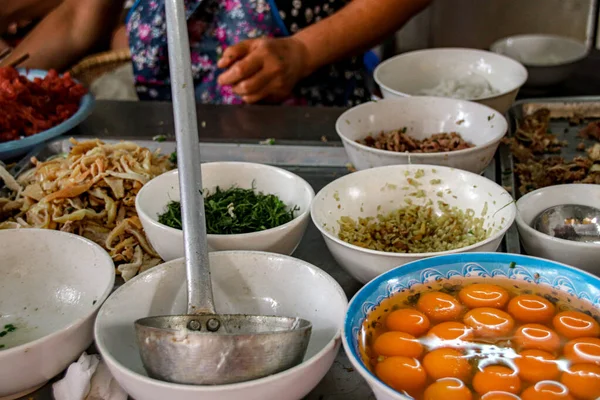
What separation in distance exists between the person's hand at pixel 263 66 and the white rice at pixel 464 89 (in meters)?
0.51

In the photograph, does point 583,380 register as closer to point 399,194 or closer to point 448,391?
point 448,391

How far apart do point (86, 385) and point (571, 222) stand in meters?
1.12

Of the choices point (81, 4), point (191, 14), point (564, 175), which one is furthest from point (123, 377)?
point (81, 4)

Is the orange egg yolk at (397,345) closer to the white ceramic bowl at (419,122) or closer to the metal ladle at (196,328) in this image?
the metal ladle at (196,328)

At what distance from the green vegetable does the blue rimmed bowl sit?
0.70 metres

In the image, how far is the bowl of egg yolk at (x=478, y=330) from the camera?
95 centimetres

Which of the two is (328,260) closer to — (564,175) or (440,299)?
(440,299)

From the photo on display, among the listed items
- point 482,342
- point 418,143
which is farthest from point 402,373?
point 418,143

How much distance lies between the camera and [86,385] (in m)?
1.08

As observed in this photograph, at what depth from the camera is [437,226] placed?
4.79ft

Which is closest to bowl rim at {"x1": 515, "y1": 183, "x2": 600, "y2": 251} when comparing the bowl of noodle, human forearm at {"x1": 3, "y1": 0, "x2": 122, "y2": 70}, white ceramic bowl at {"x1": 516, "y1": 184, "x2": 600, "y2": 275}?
white ceramic bowl at {"x1": 516, "y1": 184, "x2": 600, "y2": 275}

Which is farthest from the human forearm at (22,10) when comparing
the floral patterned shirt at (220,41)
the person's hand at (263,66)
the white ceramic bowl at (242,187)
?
the white ceramic bowl at (242,187)

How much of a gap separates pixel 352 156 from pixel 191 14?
125 centimetres

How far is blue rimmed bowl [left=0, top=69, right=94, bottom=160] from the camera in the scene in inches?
75.4
